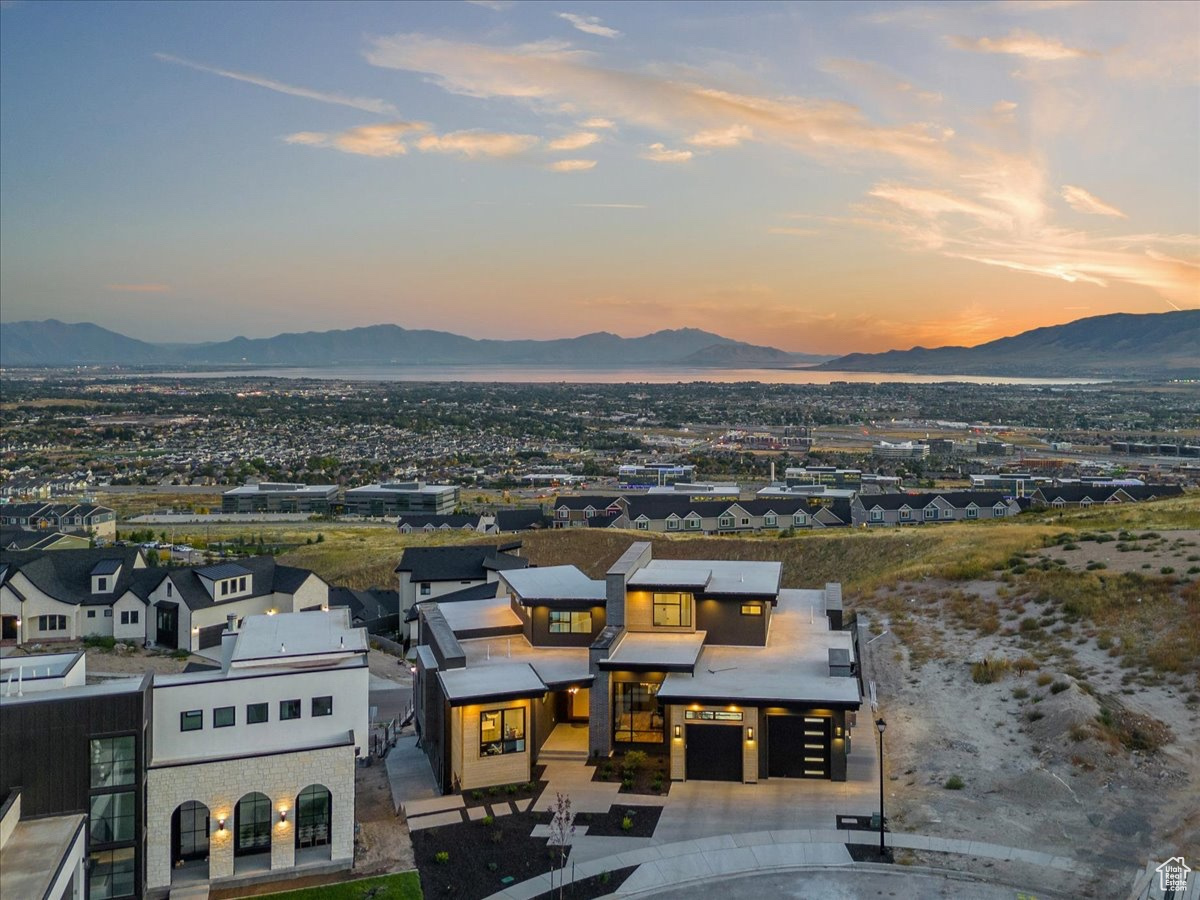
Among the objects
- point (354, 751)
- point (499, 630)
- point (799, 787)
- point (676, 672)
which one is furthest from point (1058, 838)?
point (499, 630)

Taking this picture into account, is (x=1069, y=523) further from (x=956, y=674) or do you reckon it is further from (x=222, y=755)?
(x=222, y=755)

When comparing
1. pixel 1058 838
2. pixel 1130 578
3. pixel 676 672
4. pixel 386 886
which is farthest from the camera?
pixel 1130 578

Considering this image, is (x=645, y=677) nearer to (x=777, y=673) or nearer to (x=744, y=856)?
(x=777, y=673)

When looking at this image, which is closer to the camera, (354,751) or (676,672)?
(354,751)

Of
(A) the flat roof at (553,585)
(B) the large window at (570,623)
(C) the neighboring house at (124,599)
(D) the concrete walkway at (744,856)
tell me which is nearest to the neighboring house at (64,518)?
(C) the neighboring house at (124,599)

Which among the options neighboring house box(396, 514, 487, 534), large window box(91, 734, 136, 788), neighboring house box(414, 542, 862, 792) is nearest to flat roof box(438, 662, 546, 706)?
neighboring house box(414, 542, 862, 792)

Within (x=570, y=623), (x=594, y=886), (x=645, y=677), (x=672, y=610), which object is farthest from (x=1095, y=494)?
(x=594, y=886)

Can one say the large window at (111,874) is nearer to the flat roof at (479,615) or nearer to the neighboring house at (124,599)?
the flat roof at (479,615)
